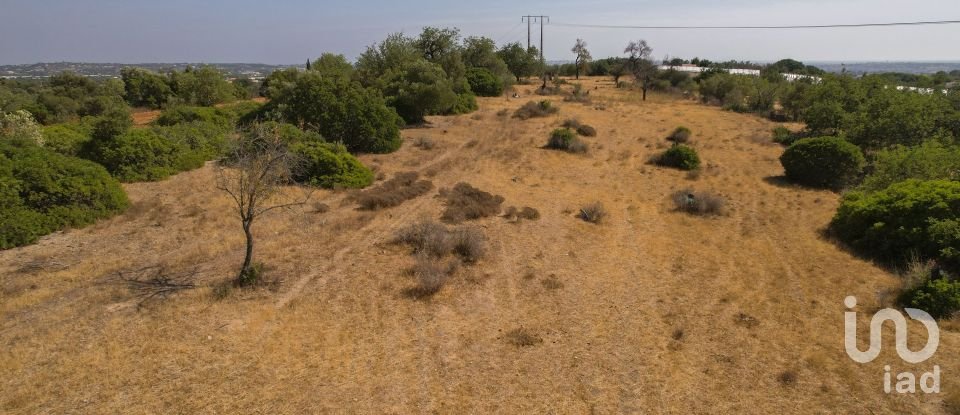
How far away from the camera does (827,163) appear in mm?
17078

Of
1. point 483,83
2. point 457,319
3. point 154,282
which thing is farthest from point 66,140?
point 483,83

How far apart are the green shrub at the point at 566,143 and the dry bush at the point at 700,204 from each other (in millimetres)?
7633

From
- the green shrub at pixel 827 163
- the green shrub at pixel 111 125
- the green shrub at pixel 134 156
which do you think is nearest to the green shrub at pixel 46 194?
the green shrub at pixel 134 156

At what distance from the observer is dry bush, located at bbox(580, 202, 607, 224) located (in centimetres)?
1401

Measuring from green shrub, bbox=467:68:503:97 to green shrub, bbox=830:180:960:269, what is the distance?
33.1 m

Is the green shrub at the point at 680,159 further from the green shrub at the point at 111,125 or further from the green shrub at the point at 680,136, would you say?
the green shrub at the point at 111,125

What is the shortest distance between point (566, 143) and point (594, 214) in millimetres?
9384

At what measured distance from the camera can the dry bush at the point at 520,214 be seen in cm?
1395

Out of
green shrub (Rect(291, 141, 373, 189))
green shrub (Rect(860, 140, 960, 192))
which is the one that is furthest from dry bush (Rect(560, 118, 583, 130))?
green shrub (Rect(860, 140, 960, 192))

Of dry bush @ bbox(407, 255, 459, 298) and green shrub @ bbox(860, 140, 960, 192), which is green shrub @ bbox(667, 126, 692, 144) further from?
dry bush @ bbox(407, 255, 459, 298)

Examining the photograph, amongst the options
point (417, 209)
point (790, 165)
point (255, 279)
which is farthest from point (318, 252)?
point (790, 165)

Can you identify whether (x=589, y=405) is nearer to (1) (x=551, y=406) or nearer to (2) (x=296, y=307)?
(1) (x=551, y=406)

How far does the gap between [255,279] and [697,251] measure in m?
10.4

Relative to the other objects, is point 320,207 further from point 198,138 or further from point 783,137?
point 783,137
